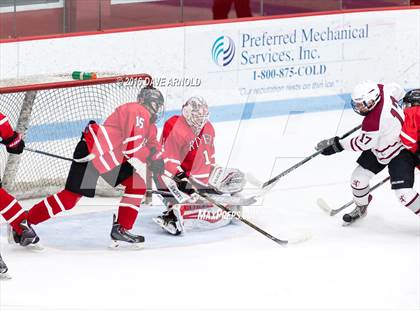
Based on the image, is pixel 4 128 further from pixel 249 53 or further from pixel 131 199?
pixel 249 53

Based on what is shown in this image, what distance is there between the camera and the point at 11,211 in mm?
6312

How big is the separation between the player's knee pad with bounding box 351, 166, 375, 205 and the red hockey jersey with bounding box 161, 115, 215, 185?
0.73m

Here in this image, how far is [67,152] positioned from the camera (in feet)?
23.5

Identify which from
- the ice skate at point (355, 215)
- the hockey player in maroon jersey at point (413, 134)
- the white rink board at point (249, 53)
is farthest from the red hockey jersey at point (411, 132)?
the white rink board at point (249, 53)

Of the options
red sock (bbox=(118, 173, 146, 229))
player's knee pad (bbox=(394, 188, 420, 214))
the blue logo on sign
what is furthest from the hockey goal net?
the blue logo on sign

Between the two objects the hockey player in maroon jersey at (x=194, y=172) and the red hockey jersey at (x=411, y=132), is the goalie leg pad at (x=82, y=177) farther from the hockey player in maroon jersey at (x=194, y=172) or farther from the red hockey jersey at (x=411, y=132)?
the red hockey jersey at (x=411, y=132)

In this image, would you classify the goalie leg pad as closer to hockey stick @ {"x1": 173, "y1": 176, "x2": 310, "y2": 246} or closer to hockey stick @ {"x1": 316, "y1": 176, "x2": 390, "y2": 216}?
hockey stick @ {"x1": 173, "y1": 176, "x2": 310, "y2": 246}

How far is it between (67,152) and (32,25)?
4.18ft

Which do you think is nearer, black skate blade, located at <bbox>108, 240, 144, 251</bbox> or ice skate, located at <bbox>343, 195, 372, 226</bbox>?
black skate blade, located at <bbox>108, 240, 144, 251</bbox>

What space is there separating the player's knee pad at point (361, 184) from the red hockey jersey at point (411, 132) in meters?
0.26

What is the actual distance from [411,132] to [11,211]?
1.98 metres

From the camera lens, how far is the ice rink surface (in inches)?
231

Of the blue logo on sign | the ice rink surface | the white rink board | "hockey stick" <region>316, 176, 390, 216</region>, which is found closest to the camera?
the ice rink surface

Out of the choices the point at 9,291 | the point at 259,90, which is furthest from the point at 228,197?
the point at 259,90
